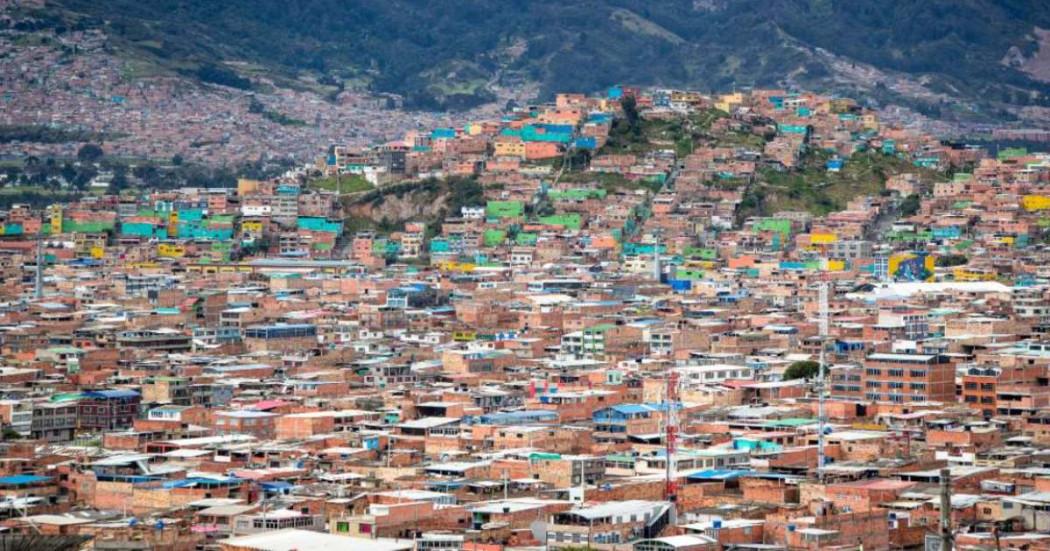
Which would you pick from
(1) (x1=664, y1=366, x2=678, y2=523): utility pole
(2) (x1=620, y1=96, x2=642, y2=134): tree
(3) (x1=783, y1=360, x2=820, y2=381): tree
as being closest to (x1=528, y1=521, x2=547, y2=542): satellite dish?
(1) (x1=664, y1=366, x2=678, y2=523): utility pole

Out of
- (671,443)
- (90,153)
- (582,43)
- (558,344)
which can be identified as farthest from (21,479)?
(582,43)

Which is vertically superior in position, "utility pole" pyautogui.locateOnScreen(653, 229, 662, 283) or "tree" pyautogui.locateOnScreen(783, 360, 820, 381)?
"utility pole" pyautogui.locateOnScreen(653, 229, 662, 283)

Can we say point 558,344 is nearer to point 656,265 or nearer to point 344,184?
point 656,265

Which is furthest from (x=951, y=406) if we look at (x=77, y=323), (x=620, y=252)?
(x=620, y=252)

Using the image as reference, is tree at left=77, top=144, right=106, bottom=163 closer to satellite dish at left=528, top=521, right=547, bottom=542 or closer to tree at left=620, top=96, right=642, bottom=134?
tree at left=620, top=96, right=642, bottom=134

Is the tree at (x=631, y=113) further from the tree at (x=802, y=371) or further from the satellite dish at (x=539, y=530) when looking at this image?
the satellite dish at (x=539, y=530)

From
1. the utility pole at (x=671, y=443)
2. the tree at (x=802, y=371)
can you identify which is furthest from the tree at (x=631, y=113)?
the utility pole at (x=671, y=443)
